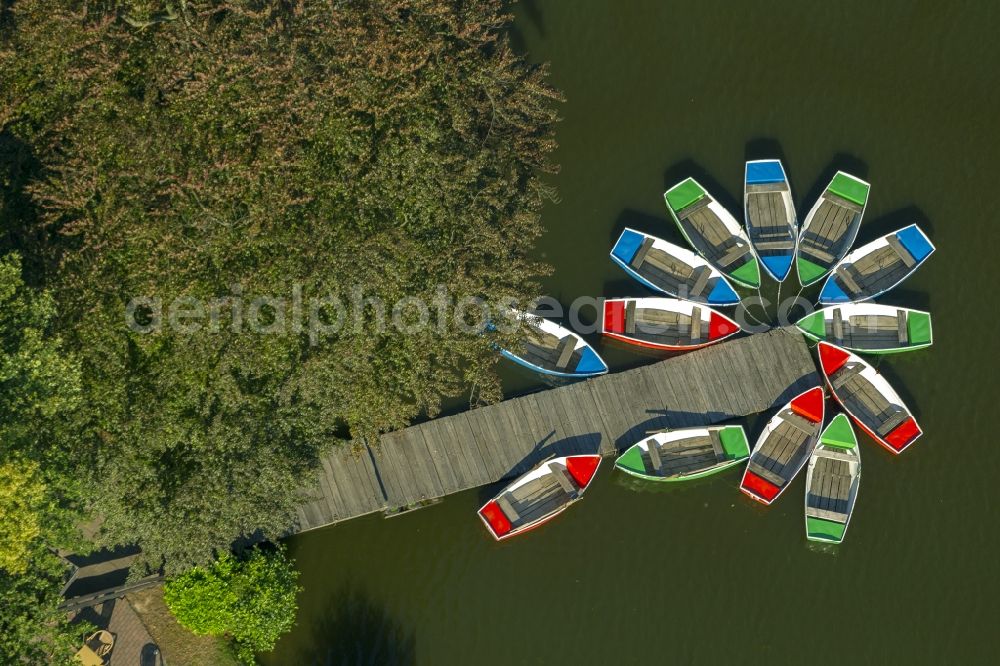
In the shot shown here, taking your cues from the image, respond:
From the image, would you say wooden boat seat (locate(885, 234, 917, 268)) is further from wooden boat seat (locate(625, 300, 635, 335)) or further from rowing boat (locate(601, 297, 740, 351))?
wooden boat seat (locate(625, 300, 635, 335))

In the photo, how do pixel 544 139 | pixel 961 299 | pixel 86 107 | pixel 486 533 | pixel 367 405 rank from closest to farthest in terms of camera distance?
pixel 86 107, pixel 367 405, pixel 544 139, pixel 486 533, pixel 961 299

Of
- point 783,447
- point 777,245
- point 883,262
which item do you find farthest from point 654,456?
point 883,262

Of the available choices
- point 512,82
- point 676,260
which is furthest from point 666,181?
point 512,82

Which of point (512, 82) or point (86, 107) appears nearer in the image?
point (86, 107)

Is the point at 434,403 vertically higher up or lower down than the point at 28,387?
lower down

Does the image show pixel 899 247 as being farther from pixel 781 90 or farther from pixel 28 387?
pixel 28 387
